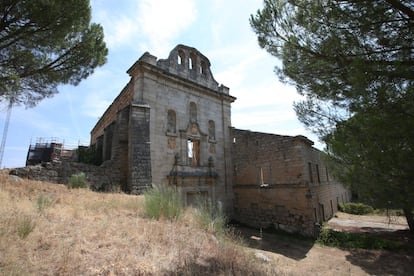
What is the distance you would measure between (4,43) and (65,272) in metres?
7.20

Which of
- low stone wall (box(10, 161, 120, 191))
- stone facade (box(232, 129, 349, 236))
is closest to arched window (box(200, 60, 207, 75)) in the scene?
stone facade (box(232, 129, 349, 236))

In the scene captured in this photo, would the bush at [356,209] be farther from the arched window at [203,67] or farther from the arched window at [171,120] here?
the arched window at [171,120]

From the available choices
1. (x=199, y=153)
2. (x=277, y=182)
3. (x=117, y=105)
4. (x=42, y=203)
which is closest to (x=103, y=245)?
(x=42, y=203)

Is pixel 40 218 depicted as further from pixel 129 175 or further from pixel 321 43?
pixel 321 43

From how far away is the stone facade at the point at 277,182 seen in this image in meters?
10.8

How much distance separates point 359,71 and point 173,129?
9244 mm

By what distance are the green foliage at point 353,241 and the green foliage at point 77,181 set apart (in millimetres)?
9749

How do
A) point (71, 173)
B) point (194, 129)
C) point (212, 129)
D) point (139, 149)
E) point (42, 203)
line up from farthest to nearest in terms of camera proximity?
point (212, 129)
point (194, 129)
point (139, 149)
point (71, 173)
point (42, 203)

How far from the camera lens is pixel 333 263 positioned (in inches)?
283

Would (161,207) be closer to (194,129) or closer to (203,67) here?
(194,129)

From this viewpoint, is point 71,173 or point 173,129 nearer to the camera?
point 71,173

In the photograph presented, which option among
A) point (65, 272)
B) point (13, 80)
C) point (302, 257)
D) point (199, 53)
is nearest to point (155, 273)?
point (65, 272)

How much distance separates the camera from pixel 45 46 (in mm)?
6906

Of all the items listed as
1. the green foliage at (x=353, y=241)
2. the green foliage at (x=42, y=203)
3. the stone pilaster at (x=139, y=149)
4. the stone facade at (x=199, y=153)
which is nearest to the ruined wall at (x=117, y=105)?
the stone facade at (x=199, y=153)
